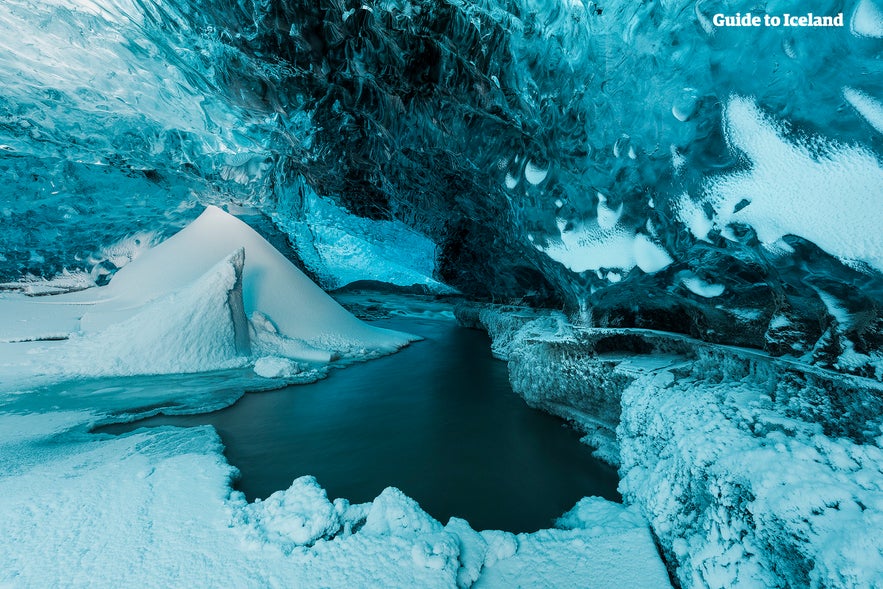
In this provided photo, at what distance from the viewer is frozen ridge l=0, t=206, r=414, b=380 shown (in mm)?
5043

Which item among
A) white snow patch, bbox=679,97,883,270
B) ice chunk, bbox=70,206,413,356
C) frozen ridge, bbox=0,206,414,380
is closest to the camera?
white snow patch, bbox=679,97,883,270

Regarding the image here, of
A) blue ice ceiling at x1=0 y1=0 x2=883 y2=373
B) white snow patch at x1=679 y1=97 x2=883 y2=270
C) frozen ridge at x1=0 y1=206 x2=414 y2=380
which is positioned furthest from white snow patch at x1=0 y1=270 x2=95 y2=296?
white snow patch at x1=679 y1=97 x2=883 y2=270

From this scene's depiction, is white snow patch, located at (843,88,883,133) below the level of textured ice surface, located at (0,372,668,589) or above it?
above

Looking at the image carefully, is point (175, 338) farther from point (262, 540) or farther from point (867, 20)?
point (867, 20)

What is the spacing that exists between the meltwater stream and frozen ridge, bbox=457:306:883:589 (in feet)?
1.97

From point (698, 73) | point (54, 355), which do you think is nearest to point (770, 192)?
point (698, 73)

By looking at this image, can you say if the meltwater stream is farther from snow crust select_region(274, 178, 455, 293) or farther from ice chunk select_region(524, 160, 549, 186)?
snow crust select_region(274, 178, 455, 293)

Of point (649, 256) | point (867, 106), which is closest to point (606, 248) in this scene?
point (649, 256)

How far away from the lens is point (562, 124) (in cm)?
329

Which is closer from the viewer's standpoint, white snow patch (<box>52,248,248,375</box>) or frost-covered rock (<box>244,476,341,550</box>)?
frost-covered rock (<box>244,476,341,550</box>)

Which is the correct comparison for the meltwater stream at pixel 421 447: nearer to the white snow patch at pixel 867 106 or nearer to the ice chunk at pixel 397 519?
the ice chunk at pixel 397 519

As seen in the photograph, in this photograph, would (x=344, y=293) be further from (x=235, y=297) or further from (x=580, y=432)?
(x=580, y=432)

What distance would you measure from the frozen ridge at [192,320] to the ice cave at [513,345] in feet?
0.19

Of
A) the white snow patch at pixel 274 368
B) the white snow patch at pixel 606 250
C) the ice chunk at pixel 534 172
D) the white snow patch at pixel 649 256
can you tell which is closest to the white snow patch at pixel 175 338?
the white snow patch at pixel 274 368
